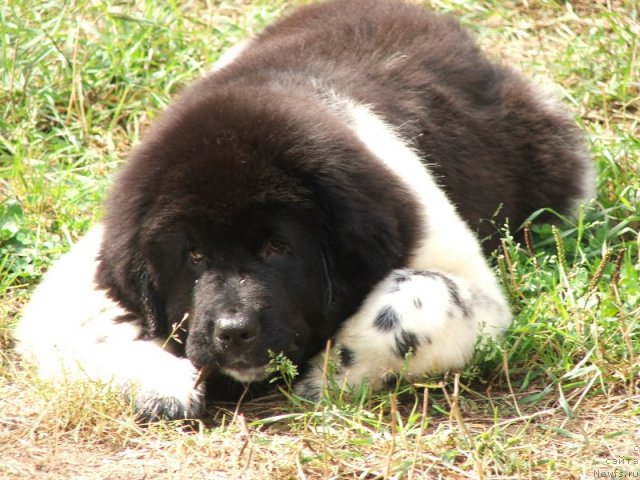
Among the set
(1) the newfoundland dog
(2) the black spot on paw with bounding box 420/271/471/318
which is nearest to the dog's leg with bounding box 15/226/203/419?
(1) the newfoundland dog

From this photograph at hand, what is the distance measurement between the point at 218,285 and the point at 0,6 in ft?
12.0

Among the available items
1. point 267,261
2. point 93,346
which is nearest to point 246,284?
point 267,261

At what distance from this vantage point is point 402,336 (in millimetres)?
4598

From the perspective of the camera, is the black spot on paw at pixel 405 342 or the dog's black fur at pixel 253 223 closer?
the dog's black fur at pixel 253 223

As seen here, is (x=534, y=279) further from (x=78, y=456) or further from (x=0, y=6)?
(x=0, y=6)

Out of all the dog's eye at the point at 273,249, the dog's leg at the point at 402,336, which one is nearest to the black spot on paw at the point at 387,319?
the dog's leg at the point at 402,336

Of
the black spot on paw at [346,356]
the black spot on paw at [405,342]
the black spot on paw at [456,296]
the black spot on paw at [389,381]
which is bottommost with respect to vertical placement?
the black spot on paw at [389,381]

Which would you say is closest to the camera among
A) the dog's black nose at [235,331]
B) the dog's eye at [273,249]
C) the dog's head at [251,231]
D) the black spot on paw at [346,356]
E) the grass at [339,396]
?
the grass at [339,396]

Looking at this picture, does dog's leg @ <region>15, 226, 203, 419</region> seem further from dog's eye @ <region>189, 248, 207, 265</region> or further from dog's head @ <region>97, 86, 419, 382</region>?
dog's eye @ <region>189, 248, 207, 265</region>

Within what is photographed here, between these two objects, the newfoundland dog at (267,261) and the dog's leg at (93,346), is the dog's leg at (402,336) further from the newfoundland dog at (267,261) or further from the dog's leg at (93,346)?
the dog's leg at (93,346)

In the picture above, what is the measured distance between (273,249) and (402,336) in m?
0.60

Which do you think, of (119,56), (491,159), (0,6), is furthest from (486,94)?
(0,6)

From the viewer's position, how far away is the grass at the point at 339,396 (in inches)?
163

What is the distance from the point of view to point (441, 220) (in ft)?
16.6
